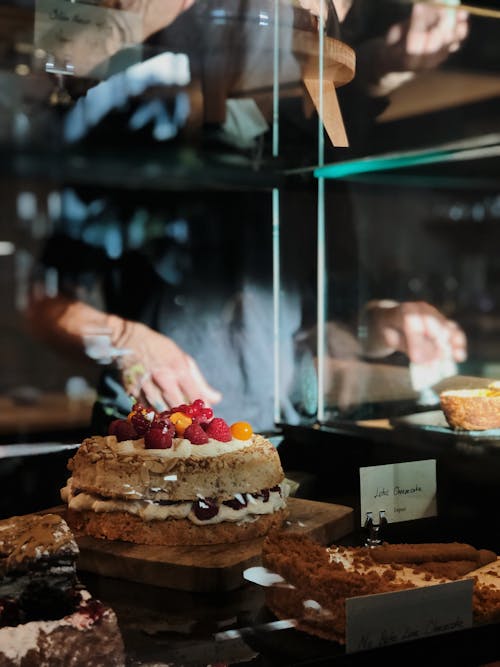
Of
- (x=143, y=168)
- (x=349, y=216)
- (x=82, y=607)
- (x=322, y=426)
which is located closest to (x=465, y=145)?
(x=349, y=216)

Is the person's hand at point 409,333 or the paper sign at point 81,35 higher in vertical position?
the paper sign at point 81,35

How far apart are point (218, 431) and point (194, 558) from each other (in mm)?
271

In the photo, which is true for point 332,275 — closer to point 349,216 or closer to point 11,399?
point 349,216

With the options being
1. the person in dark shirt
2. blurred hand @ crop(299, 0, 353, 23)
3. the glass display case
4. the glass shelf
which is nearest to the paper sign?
the glass display case

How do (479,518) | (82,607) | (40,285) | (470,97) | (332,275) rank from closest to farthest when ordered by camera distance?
1. (82,607)
2. (479,518)
3. (332,275)
4. (470,97)
5. (40,285)

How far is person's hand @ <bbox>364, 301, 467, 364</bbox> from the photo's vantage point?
197 centimetres

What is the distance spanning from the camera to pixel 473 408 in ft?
5.76

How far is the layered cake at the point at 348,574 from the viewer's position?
3.62 feet

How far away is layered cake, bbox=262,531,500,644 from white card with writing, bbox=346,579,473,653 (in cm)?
1

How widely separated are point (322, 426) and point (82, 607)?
635 mm

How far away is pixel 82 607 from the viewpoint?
3.48 feet

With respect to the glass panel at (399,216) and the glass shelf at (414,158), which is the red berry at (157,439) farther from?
the glass shelf at (414,158)

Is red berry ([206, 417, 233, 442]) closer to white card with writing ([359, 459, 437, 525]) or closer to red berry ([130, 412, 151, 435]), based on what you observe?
red berry ([130, 412, 151, 435])

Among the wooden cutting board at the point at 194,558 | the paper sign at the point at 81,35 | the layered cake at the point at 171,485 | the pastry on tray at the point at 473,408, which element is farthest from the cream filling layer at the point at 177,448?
the paper sign at the point at 81,35
